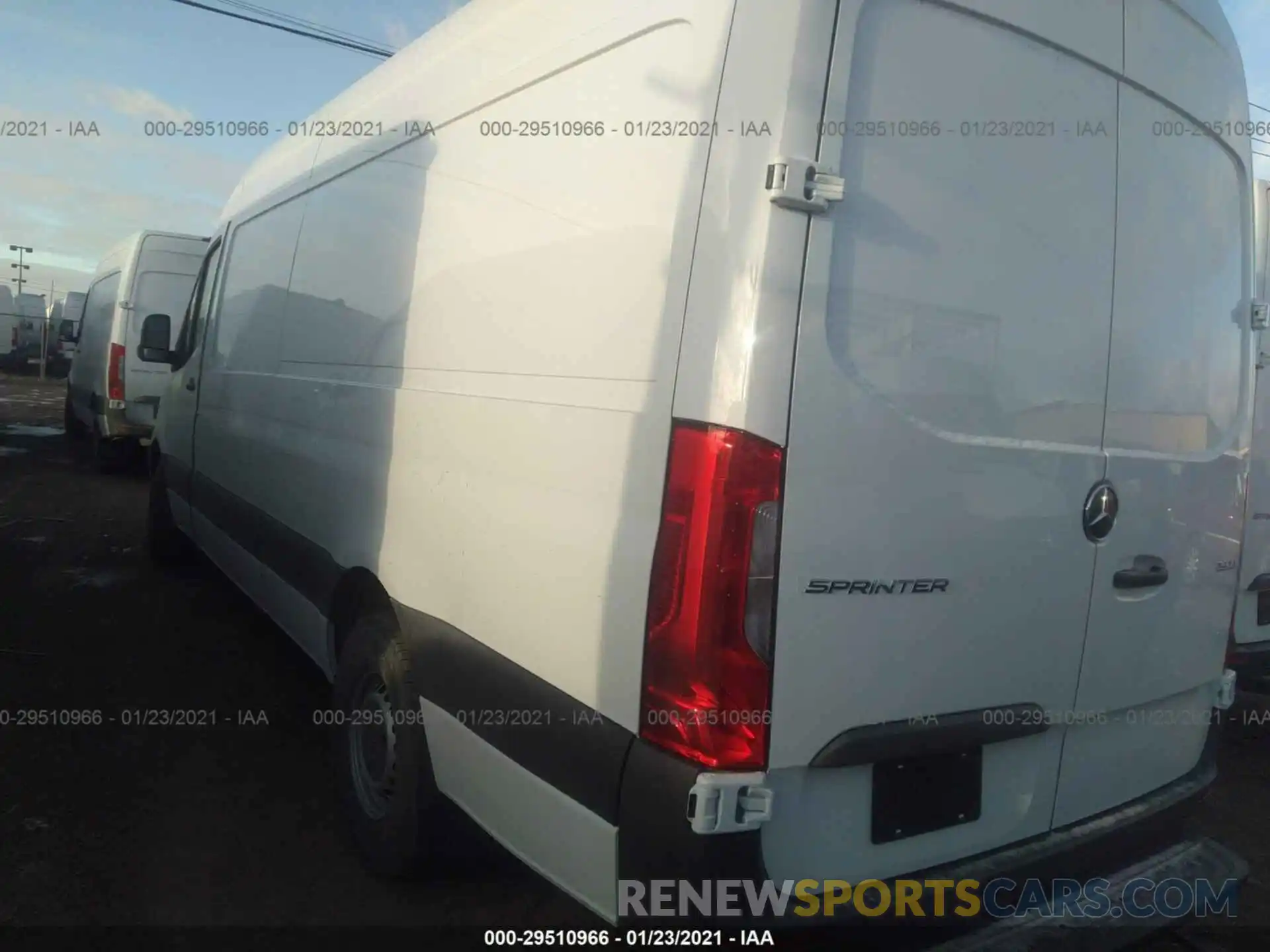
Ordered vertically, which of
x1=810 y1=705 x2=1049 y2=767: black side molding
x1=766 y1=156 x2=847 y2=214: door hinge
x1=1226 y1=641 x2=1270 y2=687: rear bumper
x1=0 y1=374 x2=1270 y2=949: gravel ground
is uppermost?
x1=766 y1=156 x2=847 y2=214: door hinge

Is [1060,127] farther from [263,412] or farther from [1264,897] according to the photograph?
[263,412]

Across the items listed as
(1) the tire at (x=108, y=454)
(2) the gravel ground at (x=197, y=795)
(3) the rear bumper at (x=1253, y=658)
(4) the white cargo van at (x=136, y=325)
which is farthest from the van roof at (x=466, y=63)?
(1) the tire at (x=108, y=454)

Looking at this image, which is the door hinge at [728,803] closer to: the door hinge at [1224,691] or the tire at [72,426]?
the door hinge at [1224,691]

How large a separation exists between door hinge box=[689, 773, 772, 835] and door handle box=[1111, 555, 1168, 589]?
1.10m

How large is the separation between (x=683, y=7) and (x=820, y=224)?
564 millimetres

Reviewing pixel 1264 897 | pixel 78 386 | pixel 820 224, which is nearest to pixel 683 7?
pixel 820 224

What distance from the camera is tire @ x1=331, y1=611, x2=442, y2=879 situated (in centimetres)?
287

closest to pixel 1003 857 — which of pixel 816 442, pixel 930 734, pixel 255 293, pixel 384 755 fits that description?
pixel 930 734

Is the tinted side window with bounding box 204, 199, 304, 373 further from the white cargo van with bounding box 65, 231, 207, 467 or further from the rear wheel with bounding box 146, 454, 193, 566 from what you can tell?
the white cargo van with bounding box 65, 231, 207, 467

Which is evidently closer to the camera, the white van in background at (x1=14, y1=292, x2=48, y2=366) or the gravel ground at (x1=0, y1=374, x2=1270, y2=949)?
the gravel ground at (x1=0, y1=374, x2=1270, y2=949)

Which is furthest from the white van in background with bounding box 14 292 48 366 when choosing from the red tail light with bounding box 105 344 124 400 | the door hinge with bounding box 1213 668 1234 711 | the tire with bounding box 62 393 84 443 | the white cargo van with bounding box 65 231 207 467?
the door hinge with bounding box 1213 668 1234 711

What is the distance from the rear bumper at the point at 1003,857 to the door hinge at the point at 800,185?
1069mm

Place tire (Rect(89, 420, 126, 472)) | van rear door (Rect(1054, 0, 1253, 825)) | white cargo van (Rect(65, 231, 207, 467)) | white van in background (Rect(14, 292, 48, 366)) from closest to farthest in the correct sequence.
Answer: van rear door (Rect(1054, 0, 1253, 825)) < white cargo van (Rect(65, 231, 207, 467)) < tire (Rect(89, 420, 126, 472)) < white van in background (Rect(14, 292, 48, 366))

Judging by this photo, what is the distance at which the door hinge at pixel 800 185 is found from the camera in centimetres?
191
